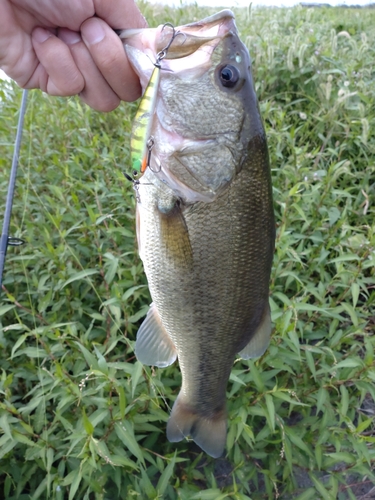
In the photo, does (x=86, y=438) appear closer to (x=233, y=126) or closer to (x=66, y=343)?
(x=66, y=343)

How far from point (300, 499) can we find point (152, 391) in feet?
2.56

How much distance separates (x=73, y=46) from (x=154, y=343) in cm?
116

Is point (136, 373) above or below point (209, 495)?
above

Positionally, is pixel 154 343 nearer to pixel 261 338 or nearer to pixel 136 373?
pixel 136 373

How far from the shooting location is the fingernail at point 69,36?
142 cm

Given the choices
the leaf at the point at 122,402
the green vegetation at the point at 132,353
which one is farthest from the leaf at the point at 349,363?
the leaf at the point at 122,402

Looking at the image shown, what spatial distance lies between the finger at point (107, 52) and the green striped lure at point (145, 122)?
10.3 inches

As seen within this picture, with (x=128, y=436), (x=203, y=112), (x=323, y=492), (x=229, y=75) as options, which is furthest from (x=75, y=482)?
(x=229, y=75)

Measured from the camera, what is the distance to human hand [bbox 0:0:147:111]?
4.29 feet

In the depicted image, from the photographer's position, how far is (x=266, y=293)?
1.39 metres

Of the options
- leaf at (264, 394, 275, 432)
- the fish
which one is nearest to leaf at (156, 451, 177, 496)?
leaf at (264, 394, 275, 432)

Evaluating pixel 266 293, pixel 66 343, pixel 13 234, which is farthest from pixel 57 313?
pixel 266 293

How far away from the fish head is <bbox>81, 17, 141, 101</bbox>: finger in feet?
0.45

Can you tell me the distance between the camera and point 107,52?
4.39 feet
